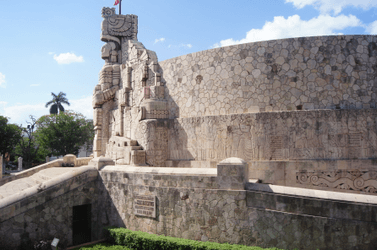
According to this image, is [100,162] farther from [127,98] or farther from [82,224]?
[127,98]

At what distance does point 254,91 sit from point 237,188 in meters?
4.16

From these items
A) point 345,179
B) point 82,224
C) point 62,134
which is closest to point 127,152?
point 82,224

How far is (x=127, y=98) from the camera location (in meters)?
13.6

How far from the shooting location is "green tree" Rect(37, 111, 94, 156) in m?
29.6

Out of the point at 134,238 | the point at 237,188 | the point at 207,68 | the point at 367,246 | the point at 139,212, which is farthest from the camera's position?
the point at 207,68

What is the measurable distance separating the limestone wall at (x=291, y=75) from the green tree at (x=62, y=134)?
904 inches

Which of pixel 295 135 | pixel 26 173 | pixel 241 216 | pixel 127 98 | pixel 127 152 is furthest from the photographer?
pixel 26 173

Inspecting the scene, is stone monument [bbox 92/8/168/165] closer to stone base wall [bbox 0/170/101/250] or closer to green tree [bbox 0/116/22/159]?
stone base wall [bbox 0/170/101/250]

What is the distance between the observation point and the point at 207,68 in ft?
34.5

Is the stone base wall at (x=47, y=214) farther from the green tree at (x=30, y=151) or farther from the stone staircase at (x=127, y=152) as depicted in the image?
the green tree at (x=30, y=151)

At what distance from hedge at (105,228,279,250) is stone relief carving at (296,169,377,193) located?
11.2 ft

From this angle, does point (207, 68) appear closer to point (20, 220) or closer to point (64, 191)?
point (64, 191)

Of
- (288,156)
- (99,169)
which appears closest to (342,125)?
(288,156)

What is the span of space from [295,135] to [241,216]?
3.58 metres
